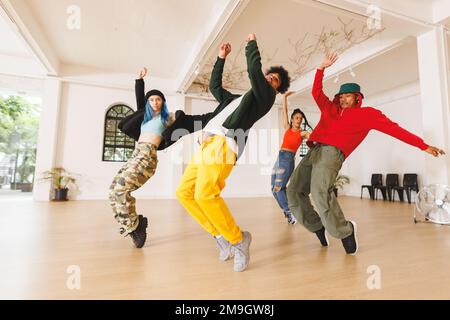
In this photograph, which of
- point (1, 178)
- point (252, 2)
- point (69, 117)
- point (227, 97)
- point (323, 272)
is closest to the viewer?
point (323, 272)

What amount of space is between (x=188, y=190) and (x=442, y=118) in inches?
127

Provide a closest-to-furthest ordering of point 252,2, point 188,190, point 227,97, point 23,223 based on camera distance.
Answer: point 188,190, point 227,97, point 23,223, point 252,2

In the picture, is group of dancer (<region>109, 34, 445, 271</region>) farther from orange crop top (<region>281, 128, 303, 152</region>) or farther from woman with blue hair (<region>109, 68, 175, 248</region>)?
orange crop top (<region>281, 128, 303, 152</region>)

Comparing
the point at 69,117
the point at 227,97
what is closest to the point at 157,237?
the point at 227,97

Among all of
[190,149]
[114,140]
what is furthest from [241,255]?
[114,140]

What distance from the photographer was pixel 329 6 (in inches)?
115

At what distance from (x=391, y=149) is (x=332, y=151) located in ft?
19.6

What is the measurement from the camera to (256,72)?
1.31m

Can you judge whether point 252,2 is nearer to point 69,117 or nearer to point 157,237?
point 157,237

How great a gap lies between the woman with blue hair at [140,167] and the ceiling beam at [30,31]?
9.38 feet

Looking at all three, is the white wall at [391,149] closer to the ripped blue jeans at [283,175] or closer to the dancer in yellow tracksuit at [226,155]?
the ripped blue jeans at [283,175]

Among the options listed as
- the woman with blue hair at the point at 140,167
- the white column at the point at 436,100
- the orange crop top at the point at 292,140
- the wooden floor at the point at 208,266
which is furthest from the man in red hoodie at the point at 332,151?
the white column at the point at 436,100

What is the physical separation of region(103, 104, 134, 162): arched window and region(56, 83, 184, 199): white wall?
15 centimetres

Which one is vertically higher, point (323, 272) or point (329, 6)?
point (329, 6)
